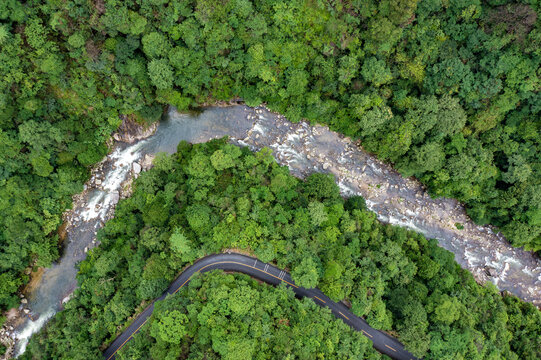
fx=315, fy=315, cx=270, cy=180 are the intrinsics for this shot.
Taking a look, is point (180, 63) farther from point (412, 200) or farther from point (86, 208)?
point (412, 200)

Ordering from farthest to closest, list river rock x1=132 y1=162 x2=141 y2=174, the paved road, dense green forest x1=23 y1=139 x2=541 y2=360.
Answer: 1. river rock x1=132 y1=162 x2=141 y2=174
2. the paved road
3. dense green forest x1=23 y1=139 x2=541 y2=360

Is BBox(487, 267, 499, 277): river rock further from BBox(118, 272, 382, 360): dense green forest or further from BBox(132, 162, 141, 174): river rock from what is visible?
BBox(132, 162, 141, 174): river rock

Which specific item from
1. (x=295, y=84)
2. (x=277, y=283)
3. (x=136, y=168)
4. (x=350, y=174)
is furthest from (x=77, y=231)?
(x=350, y=174)

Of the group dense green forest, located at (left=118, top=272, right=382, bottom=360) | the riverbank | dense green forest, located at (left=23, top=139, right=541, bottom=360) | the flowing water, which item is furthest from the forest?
dense green forest, located at (left=118, top=272, right=382, bottom=360)

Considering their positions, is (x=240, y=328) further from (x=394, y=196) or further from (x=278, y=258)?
(x=394, y=196)

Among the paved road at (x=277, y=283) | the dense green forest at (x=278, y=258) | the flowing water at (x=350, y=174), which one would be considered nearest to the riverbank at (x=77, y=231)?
the flowing water at (x=350, y=174)
